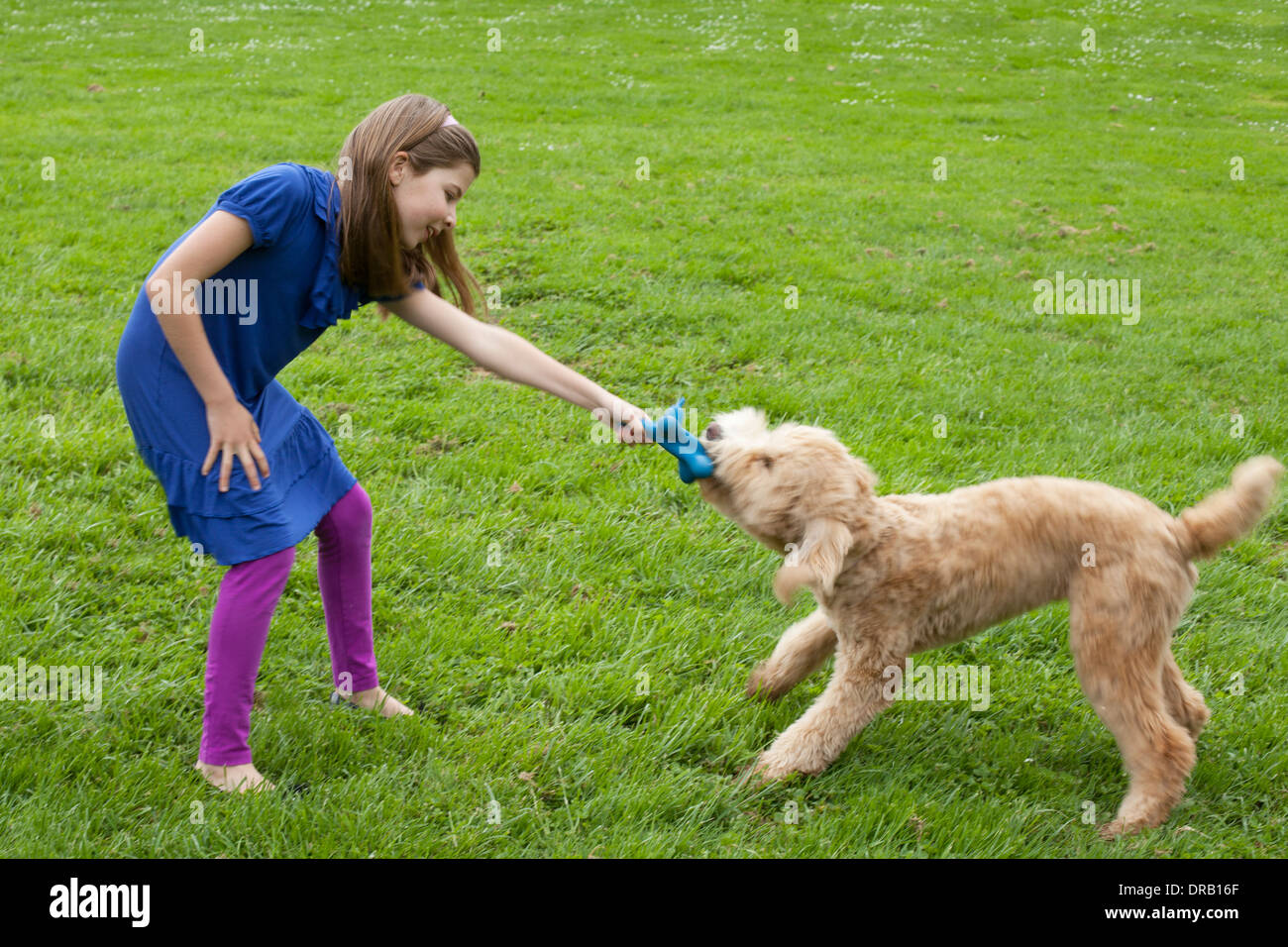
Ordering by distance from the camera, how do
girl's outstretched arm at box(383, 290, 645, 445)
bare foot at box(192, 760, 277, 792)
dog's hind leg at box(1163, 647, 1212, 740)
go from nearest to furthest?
bare foot at box(192, 760, 277, 792)
girl's outstretched arm at box(383, 290, 645, 445)
dog's hind leg at box(1163, 647, 1212, 740)

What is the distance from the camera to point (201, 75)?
614 inches

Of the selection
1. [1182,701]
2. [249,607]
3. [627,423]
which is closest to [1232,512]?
[1182,701]

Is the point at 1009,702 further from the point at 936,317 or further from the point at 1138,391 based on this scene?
the point at 936,317

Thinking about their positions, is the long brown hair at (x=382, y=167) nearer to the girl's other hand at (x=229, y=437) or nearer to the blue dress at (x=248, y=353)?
the blue dress at (x=248, y=353)

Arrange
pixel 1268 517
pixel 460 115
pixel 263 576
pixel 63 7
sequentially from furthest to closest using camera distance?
pixel 63 7 → pixel 460 115 → pixel 1268 517 → pixel 263 576

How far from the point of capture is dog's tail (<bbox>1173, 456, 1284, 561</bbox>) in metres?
3.51

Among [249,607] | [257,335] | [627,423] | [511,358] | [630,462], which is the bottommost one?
[630,462]

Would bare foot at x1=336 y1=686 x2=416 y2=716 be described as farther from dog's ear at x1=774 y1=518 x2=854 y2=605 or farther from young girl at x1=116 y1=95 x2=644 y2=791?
dog's ear at x1=774 y1=518 x2=854 y2=605

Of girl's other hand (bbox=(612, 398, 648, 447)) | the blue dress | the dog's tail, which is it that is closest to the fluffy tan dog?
the dog's tail

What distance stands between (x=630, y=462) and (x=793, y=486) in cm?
212

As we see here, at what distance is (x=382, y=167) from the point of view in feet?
10.1

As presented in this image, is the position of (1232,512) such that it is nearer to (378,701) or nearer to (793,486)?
(793,486)
